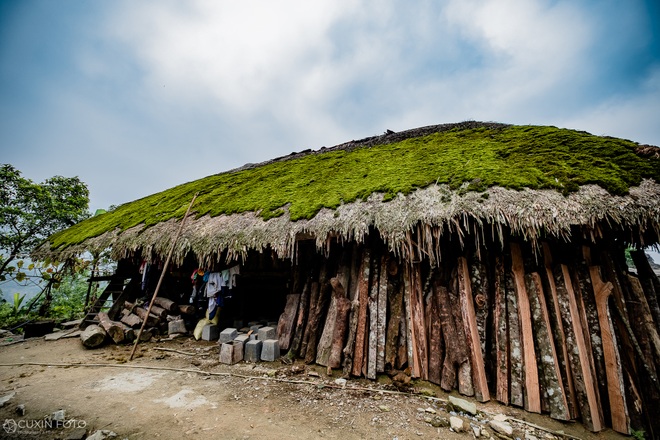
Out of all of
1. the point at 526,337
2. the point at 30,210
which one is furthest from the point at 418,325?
the point at 30,210

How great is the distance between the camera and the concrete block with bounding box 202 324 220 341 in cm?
542

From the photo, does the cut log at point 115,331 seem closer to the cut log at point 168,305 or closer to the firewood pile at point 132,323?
the firewood pile at point 132,323

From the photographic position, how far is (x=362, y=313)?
3.73 metres

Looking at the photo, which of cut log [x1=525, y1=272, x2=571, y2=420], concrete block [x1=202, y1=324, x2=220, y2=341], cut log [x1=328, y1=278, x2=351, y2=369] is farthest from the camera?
concrete block [x1=202, y1=324, x2=220, y2=341]

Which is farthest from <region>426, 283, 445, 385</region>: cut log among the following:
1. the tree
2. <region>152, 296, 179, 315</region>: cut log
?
the tree

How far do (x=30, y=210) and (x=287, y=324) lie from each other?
1236cm

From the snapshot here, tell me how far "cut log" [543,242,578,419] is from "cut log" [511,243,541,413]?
0.81 ft

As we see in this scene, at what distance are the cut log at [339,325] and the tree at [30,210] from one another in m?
11.9

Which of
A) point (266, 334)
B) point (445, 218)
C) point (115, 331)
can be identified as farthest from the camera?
point (115, 331)

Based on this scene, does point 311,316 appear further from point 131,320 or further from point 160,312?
point 131,320

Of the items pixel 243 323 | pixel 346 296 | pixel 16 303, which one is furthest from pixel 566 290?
pixel 16 303

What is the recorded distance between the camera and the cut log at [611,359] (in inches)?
97.7

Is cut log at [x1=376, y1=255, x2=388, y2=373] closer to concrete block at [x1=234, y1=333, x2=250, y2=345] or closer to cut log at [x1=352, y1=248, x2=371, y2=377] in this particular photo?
cut log at [x1=352, y1=248, x2=371, y2=377]

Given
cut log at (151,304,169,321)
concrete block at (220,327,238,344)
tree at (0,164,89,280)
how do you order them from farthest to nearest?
tree at (0,164,89,280) < cut log at (151,304,169,321) < concrete block at (220,327,238,344)
